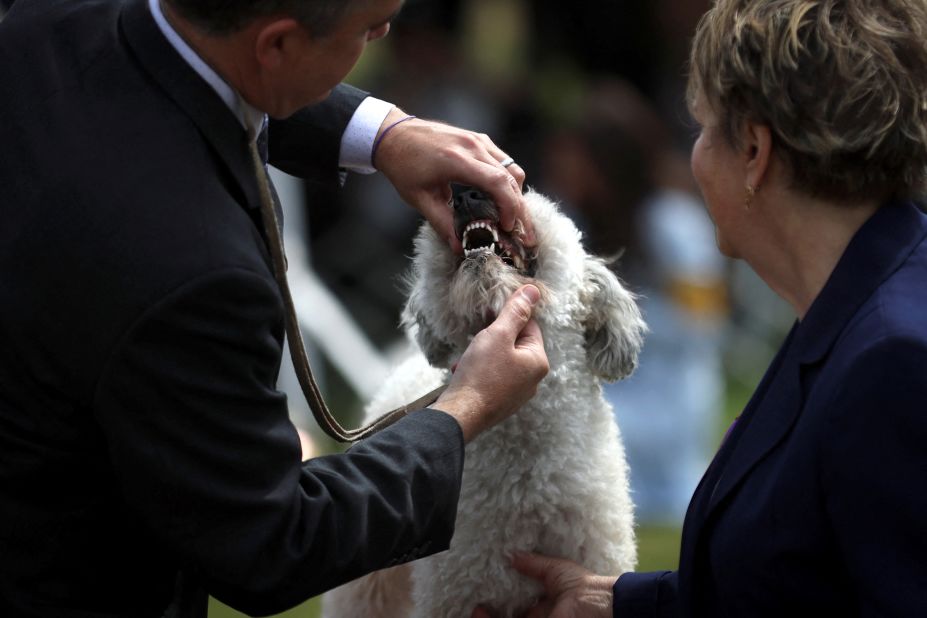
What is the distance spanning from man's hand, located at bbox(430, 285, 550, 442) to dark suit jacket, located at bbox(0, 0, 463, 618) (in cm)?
16

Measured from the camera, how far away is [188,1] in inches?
70.5

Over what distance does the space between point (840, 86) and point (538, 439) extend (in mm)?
1151

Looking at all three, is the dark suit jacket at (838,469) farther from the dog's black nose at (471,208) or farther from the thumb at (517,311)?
the dog's black nose at (471,208)

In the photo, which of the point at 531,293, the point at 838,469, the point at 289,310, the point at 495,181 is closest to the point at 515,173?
the point at 495,181

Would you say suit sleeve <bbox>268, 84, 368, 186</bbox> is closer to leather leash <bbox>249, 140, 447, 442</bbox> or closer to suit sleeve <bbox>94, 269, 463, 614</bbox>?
leather leash <bbox>249, 140, 447, 442</bbox>

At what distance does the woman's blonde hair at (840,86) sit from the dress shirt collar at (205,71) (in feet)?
2.83

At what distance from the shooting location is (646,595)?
240 centimetres

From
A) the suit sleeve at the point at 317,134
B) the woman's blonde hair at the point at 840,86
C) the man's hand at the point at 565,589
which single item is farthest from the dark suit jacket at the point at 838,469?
the suit sleeve at the point at 317,134

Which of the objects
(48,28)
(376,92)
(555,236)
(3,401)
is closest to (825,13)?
(555,236)

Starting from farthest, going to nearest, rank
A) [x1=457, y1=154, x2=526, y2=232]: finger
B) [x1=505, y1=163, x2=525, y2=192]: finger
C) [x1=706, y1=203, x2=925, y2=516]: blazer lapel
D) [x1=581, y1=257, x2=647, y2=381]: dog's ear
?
[x1=581, y1=257, x2=647, y2=381]: dog's ear < [x1=505, y1=163, x2=525, y2=192]: finger < [x1=457, y1=154, x2=526, y2=232]: finger < [x1=706, y1=203, x2=925, y2=516]: blazer lapel

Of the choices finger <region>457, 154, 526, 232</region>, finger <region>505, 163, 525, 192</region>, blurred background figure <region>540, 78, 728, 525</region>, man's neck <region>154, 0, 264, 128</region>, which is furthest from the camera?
blurred background figure <region>540, 78, 728, 525</region>

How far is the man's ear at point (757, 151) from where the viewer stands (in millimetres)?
2029

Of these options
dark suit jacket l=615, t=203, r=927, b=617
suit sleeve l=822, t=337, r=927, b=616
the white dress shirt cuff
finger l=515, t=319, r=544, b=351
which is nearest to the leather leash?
finger l=515, t=319, r=544, b=351

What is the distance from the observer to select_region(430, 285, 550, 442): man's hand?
2162 millimetres
